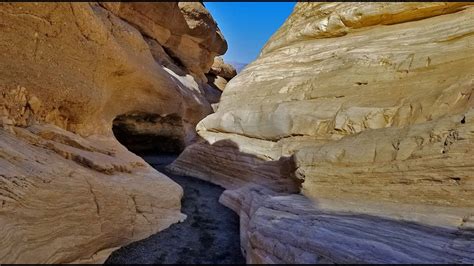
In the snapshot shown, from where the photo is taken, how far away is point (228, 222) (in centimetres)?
711

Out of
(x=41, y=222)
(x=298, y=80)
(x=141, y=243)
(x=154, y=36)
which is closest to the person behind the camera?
(x=41, y=222)

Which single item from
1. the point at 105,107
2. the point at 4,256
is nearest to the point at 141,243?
the point at 4,256

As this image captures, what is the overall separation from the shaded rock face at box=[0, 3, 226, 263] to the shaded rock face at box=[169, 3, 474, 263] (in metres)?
2.36

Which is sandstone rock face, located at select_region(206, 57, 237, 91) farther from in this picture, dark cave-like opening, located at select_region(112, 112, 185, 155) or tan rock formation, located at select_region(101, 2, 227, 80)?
Result: dark cave-like opening, located at select_region(112, 112, 185, 155)

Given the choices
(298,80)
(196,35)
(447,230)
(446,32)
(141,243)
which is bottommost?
(141,243)

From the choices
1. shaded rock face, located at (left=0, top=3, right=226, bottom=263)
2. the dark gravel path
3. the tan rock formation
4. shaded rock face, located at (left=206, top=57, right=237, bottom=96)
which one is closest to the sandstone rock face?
shaded rock face, located at (left=206, top=57, right=237, bottom=96)

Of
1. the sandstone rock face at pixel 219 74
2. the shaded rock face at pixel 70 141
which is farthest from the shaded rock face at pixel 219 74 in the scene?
the shaded rock face at pixel 70 141

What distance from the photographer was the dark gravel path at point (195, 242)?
5180 mm

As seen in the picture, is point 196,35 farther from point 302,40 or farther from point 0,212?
point 0,212

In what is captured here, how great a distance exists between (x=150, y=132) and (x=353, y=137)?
11.4 meters

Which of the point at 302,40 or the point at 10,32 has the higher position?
the point at 302,40

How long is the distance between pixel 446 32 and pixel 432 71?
1136 mm

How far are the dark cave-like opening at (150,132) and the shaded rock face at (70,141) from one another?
5.04 ft

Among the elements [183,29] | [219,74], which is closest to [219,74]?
[219,74]
